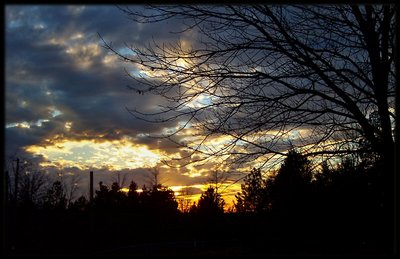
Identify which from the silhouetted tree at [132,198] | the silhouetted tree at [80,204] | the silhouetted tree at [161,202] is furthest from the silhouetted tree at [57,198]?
the silhouetted tree at [132,198]

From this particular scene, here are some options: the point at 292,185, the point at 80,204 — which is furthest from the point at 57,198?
the point at 292,185

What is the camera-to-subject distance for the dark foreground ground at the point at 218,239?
8.68 ft

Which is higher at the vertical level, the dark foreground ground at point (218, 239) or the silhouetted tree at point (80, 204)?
the silhouetted tree at point (80, 204)

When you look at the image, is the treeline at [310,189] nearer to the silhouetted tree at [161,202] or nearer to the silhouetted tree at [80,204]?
the silhouetted tree at [80,204]

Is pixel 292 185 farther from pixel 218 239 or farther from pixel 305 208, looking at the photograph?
pixel 218 239

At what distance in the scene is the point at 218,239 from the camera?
477 cm

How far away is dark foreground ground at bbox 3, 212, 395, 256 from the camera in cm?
265

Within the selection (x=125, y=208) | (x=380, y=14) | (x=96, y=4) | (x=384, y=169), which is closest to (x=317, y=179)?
(x=384, y=169)

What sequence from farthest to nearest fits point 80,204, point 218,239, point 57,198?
point 80,204 → point 57,198 → point 218,239

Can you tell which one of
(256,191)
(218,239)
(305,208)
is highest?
(256,191)

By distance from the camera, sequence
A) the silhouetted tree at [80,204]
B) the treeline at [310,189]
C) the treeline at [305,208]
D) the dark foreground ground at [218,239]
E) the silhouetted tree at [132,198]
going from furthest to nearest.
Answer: the silhouetted tree at [132,198] < the silhouetted tree at [80,204] < the treeline at [310,189] < the treeline at [305,208] < the dark foreground ground at [218,239]

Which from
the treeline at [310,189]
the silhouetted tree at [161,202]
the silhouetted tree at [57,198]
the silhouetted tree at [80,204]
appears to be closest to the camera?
the treeline at [310,189]
